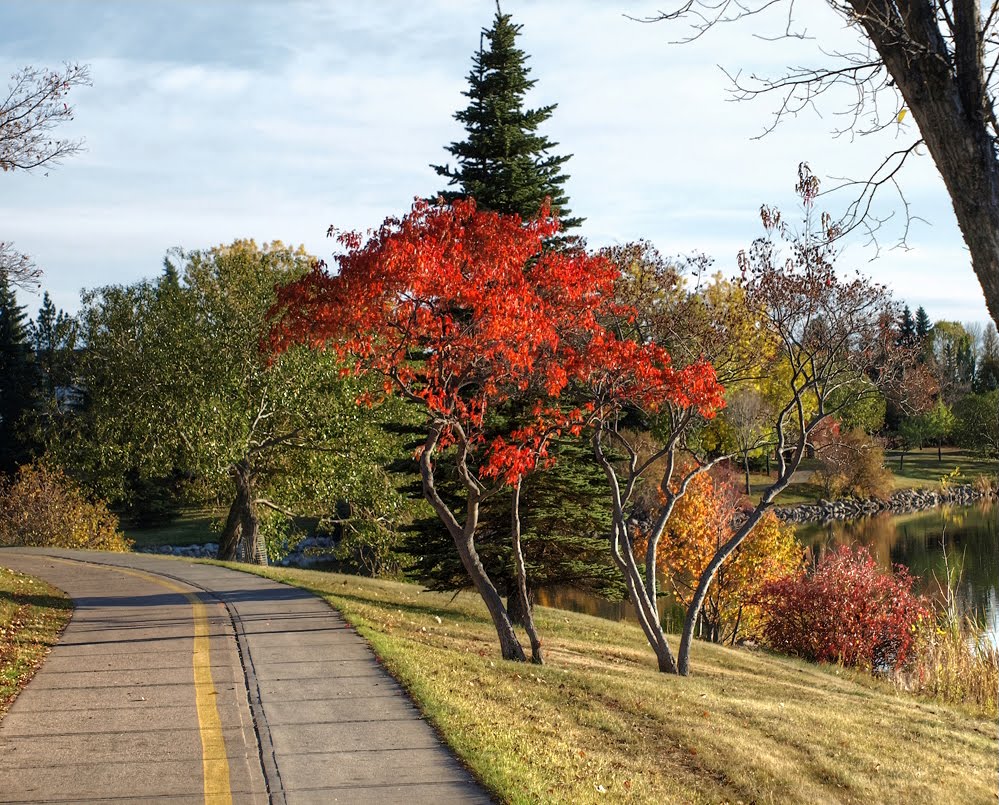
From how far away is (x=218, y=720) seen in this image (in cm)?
884

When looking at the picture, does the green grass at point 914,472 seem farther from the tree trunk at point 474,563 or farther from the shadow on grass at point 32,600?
the shadow on grass at point 32,600

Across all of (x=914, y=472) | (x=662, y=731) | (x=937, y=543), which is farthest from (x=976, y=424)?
(x=662, y=731)

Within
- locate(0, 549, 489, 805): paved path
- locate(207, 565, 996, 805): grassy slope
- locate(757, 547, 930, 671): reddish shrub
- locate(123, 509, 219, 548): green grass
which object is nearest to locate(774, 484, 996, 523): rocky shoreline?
locate(123, 509, 219, 548): green grass

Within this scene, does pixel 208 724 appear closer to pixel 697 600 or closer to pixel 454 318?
pixel 454 318

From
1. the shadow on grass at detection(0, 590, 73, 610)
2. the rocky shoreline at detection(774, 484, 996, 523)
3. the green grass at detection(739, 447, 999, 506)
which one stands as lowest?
the rocky shoreline at detection(774, 484, 996, 523)

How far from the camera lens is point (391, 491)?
28.6 metres

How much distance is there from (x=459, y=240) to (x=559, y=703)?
6.63 meters

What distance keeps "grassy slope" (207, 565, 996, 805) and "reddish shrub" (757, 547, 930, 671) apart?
6622mm

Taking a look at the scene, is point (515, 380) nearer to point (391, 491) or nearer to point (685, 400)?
point (685, 400)

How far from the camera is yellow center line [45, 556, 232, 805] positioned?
23.5ft

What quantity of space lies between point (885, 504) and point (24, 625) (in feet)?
196

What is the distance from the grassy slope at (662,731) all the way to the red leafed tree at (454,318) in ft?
7.04

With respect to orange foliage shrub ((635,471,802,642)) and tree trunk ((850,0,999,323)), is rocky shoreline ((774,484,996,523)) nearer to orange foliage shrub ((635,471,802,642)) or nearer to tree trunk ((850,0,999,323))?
orange foliage shrub ((635,471,802,642))


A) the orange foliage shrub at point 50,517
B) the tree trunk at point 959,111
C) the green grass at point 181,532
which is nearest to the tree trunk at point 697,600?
the tree trunk at point 959,111
